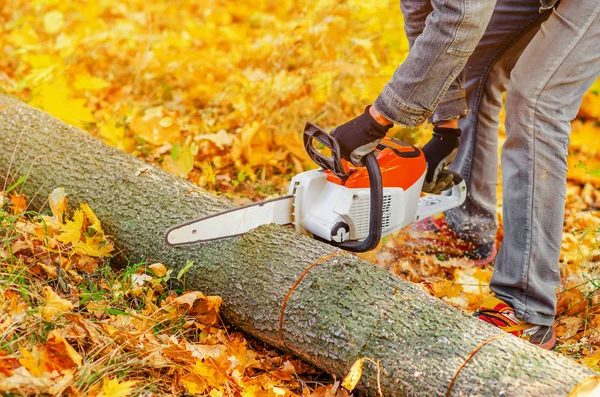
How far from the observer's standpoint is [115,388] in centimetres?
183

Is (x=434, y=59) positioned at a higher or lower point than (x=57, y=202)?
higher

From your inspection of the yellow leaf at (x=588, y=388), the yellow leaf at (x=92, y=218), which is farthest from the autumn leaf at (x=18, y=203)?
the yellow leaf at (x=588, y=388)

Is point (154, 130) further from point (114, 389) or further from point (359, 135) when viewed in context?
point (114, 389)

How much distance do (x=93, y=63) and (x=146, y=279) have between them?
11.1 ft

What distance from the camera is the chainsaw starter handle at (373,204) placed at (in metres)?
2.50

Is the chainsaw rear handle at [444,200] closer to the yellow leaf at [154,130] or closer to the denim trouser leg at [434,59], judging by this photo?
the denim trouser leg at [434,59]

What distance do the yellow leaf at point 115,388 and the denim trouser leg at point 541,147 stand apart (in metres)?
1.61

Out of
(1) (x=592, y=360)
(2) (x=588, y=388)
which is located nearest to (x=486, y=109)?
(1) (x=592, y=360)

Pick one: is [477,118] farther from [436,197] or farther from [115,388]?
[115,388]

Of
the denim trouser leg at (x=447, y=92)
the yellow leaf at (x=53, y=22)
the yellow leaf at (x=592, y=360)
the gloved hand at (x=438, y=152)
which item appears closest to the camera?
the yellow leaf at (x=592, y=360)

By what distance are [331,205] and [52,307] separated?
115cm

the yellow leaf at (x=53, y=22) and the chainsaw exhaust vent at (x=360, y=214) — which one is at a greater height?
the yellow leaf at (x=53, y=22)

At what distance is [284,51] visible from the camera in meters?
→ 4.53

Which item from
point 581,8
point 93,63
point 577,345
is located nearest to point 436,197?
point 577,345
